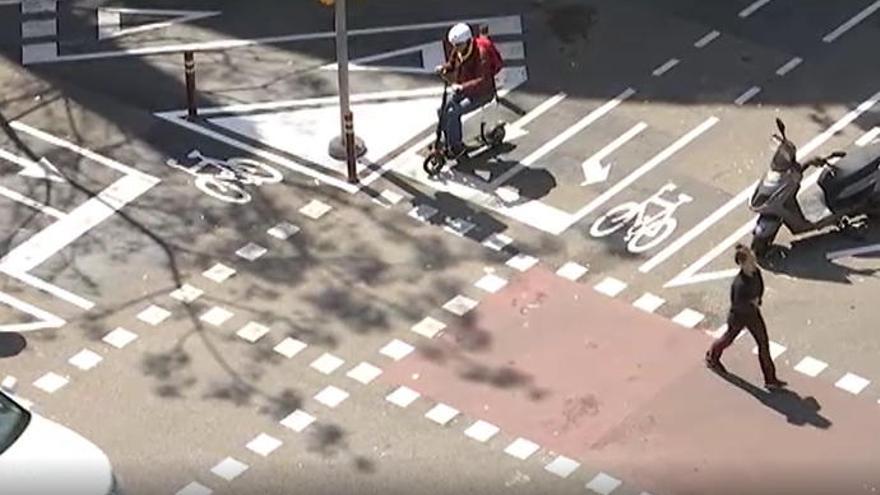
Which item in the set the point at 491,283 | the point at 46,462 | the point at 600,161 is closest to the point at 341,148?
the point at 600,161

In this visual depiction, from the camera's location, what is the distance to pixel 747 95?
27312 mm

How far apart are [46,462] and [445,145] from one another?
8.49 metres

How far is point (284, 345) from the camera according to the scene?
914 inches

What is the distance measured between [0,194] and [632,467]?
800 cm

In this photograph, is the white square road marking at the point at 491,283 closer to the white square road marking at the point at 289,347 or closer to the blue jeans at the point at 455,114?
the white square road marking at the point at 289,347

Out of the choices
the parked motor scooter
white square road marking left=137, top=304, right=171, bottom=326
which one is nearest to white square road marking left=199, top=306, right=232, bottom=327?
white square road marking left=137, top=304, right=171, bottom=326

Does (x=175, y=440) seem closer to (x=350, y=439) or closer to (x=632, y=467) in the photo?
(x=350, y=439)

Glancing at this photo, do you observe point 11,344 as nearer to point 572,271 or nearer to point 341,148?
point 341,148

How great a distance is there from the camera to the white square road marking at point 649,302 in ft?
77.9

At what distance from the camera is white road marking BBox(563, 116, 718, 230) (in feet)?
83.0

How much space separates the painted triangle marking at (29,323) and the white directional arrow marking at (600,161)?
5.83 m

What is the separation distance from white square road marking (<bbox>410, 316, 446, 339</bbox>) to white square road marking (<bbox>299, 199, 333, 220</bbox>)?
2280 mm

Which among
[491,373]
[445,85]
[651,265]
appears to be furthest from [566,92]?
[491,373]

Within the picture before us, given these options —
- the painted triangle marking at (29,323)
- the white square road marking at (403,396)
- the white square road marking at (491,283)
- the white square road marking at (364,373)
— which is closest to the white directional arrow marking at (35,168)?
the painted triangle marking at (29,323)
